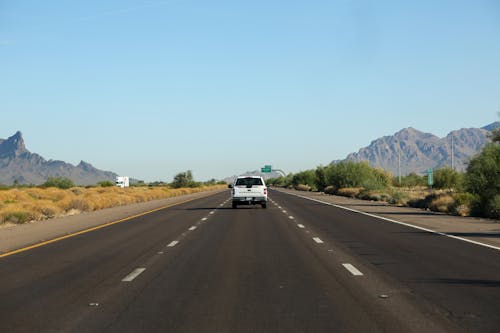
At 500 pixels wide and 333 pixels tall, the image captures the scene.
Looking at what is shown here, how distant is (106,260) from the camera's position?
13.1m

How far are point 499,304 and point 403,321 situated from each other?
1654 millimetres

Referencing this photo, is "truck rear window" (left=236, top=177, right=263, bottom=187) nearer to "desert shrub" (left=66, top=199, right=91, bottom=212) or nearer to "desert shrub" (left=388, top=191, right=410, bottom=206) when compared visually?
"desert shrub" (left=66, top=199, right=91, bottom=212)

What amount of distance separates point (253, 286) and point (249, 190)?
2617cm

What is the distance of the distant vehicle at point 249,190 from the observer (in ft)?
117

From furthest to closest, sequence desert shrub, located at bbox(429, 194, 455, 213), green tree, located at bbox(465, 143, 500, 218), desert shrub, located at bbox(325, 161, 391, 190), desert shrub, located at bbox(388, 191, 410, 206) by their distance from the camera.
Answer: desert shrub, located at bbox(325, 161, 391, 190), desert shrub, located at bbox(388, 191, 410, 206), desert shrub, located at bbox(429, 194, 455, 213), green tree, located at bbox(465, 143, 500, 218)

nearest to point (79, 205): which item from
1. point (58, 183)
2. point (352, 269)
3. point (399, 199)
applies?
point (399, 199)

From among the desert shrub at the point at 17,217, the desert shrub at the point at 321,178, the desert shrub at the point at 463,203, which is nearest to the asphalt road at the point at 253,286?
the desert shrub at the point at 17,217

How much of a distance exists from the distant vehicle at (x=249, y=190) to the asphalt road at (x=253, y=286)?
60.7ft

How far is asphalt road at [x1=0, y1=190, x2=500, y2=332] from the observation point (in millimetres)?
7180

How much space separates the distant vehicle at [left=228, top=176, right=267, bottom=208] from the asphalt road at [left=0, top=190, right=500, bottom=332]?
18493 mm

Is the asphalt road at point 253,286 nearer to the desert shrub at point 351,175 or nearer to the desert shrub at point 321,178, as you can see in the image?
the desert shrub at point 351,175

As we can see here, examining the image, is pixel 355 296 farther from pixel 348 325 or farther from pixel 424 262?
pixel 424 262

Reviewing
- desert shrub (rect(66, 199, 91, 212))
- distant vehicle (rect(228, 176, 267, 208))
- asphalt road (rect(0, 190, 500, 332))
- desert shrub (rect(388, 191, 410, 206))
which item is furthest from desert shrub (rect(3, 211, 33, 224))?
desert shrub (rect(388, 191, 410, 206))

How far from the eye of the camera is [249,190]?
117 feet
